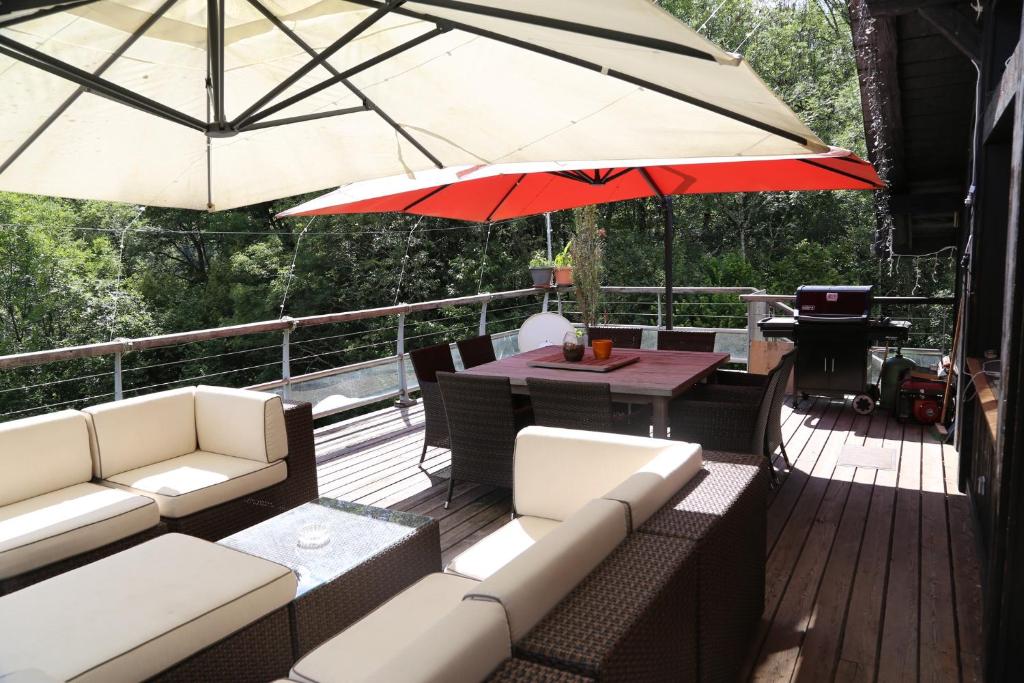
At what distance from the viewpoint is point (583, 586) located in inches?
58.7

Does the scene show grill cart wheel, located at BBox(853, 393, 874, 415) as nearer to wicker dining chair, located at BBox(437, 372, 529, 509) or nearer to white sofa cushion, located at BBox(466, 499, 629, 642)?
wicker dining chair, located at BBox(437, 372, 529, 509)

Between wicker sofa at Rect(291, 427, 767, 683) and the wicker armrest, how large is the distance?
213cm

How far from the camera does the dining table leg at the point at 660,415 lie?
362cm

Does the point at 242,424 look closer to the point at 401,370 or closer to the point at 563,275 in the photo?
the point at 401,370

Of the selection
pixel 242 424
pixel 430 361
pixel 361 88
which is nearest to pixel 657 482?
pixel 361 88

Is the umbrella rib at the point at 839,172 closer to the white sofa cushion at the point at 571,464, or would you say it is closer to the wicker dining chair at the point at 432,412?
the white sofa cushion at the point at 571,464

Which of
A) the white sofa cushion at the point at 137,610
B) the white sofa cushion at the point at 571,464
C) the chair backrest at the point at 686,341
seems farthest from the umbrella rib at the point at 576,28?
the chair backrest at the point at 686,341

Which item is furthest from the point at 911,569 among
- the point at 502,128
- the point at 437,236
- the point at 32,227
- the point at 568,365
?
the point at 32,227

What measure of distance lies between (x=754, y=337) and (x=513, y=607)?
5987mm

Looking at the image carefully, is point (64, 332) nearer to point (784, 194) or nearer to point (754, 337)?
point (754, 337)

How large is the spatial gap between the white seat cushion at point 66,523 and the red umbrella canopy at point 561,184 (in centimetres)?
202

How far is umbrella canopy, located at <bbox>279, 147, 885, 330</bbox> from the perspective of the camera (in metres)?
3.98

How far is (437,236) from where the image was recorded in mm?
16734

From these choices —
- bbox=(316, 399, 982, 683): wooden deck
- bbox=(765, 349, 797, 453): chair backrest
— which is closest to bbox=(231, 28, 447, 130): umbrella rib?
bbox=(316, 399, 982, 683): wooden deck
